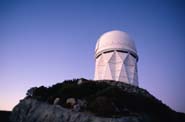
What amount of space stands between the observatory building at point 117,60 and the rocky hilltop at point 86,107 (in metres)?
11.8

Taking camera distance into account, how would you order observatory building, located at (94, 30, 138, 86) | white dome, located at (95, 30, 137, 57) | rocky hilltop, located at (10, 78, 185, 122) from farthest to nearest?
white dome, located at (95, 30, 137, 57) → observatory building, located at (94, 30, 138, 86) → rocky hilltop, located at (10, 78, 185, 122)

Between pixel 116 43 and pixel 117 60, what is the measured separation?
265 centimetres

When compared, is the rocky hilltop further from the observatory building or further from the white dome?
the white dome

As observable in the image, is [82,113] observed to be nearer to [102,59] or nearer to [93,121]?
[93,121]

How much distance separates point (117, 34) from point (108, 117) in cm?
2227

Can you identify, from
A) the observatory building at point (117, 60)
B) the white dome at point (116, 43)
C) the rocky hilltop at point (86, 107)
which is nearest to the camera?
the rocky hilltop at point (86, 107)

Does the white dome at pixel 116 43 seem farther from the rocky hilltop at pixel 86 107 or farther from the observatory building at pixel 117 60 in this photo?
the rocky hilltop at pixel 86 107

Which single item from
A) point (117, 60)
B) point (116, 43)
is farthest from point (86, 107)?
point (116, 43)

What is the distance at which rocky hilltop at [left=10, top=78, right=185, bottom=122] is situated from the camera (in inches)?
512

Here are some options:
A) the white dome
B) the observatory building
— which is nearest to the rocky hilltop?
the observatory building

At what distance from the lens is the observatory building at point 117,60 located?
99.1ft

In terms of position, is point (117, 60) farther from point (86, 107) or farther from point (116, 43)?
point (86, 107)

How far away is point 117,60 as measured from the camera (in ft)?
101

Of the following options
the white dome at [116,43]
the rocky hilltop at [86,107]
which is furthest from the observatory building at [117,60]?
the rocky hilltop at [86,107]
